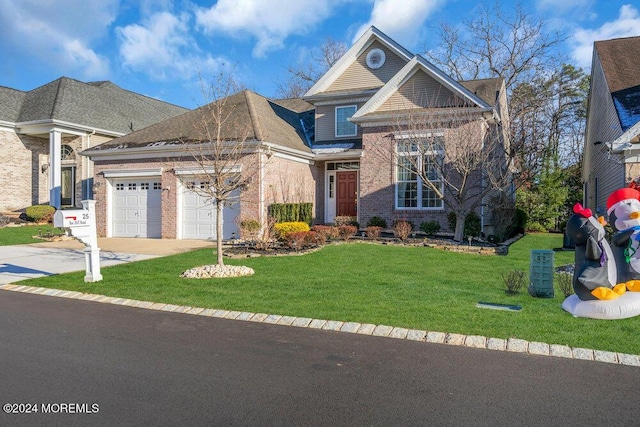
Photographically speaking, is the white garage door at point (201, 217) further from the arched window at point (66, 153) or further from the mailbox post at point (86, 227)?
the arched window at point (66, 153)

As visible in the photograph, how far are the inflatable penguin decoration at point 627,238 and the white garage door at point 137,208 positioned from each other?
1614 cm

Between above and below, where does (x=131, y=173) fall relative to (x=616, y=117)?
below

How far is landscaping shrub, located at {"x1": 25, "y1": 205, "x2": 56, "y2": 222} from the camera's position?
23.5 m

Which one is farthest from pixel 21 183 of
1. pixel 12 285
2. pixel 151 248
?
pixel 12 285

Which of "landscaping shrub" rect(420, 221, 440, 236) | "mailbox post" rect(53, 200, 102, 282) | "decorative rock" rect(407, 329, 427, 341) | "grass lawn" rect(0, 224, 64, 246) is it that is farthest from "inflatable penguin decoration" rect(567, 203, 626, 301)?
"grass lawn" rect(0, 224, 64, 246)

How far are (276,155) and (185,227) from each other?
4.59 m

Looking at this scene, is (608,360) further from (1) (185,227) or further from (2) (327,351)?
(1) (185,227)

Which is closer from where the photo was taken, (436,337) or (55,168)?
(436,337)

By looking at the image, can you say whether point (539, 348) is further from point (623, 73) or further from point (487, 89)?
point (487, 89)

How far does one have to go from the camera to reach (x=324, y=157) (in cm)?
2031

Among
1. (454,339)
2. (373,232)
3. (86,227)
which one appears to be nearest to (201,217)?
(373,232)

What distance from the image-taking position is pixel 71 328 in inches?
256

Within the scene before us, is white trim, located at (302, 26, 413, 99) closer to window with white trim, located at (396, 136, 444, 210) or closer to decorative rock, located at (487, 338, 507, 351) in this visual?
window with white trim, located at (396, 136, 444, 210)

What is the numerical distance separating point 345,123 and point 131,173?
941 cm
